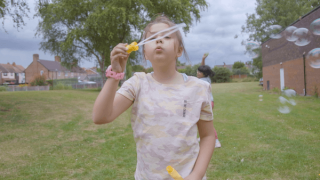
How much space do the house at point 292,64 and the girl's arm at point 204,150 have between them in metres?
12.1

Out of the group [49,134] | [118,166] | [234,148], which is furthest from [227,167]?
[49,134]

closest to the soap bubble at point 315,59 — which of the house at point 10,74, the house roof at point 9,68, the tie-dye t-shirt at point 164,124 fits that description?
the tie-dye t-shirt at point 164,124

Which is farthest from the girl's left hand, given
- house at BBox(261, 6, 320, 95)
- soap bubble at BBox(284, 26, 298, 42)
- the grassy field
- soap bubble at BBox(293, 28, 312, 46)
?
house at BBox(261, 6, 320, 95)

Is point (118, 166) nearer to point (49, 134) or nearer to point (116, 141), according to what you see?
point (116, 141)

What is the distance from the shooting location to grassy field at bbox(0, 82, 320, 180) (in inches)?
167

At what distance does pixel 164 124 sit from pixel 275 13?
29386mm

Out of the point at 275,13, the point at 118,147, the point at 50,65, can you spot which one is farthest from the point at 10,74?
the point at 118,147

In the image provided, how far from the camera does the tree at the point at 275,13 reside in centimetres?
2453

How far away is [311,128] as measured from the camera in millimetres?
6930

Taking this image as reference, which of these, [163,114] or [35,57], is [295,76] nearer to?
[163,114]

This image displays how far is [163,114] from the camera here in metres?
1.25

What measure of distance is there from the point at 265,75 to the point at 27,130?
24.6 metres

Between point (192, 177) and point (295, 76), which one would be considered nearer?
point (192, 177)

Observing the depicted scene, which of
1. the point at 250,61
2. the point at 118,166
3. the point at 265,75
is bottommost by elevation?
the point at 118,166
